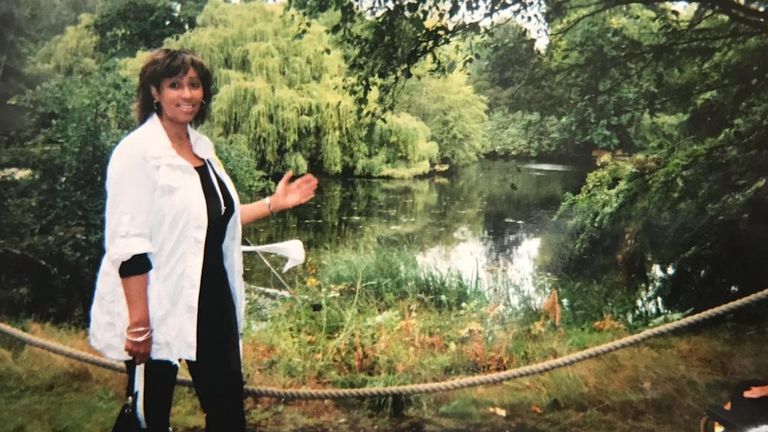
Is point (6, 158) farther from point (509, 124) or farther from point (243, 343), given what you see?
point (509, 124)

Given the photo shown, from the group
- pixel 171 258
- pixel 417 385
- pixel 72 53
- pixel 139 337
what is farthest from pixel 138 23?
pixel 417 385

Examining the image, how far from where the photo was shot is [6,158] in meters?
2.30

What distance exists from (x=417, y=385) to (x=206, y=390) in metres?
0.76

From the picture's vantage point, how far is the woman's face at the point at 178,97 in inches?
73.3

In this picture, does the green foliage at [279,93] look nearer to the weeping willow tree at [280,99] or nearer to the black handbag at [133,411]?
the weeping willow tree at [280,99]

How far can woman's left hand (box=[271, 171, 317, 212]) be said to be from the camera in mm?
2201

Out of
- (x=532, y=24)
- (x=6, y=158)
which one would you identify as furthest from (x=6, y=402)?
(x=532, y=24)

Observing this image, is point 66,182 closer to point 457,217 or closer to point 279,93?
point 279,93

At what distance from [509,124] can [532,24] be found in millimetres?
395

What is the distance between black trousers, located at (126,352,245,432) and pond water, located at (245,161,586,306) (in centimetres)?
50

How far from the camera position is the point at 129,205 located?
1.71m

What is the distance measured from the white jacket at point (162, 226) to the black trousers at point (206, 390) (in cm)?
7

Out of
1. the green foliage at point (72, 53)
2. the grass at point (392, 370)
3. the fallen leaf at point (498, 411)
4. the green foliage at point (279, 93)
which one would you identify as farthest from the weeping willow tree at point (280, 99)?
the fallen leaf at point (498, 411)

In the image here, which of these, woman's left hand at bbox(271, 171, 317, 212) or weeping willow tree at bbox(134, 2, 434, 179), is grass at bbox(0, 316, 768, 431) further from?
weeping willow tree at bbox(134, 2, 434, 179)
